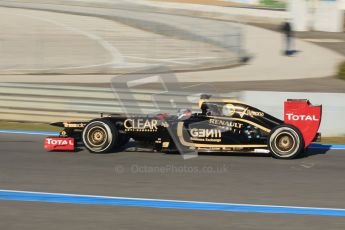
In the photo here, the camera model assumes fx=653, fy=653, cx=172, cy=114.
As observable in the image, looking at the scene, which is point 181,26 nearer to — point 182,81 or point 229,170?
point 182,81

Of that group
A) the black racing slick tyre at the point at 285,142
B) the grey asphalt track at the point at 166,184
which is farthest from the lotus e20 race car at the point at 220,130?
the grey asphalt track at the point at 166,184

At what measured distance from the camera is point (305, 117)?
35.0ft

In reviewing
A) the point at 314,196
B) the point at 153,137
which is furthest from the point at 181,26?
the point at 314,196

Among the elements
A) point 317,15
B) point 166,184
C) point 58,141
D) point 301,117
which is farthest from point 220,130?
point 317,15

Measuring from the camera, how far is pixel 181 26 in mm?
33656

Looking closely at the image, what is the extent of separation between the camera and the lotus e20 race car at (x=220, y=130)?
412 inches

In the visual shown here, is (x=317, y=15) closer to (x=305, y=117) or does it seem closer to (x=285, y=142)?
(x=305, y=117)

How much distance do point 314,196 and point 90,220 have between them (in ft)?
9.56

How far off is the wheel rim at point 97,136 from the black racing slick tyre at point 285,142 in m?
2.77

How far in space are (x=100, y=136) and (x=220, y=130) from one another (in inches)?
80.4

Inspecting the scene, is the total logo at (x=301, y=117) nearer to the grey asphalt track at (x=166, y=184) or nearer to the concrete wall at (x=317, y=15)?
the grey asphalt track at (x=166, y=184)

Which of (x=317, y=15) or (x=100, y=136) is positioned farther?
(x=317, y=15)

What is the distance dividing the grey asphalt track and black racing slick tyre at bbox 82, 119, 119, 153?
0.17 meters

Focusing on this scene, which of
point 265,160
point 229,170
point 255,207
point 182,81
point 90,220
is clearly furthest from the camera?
point 182,81
